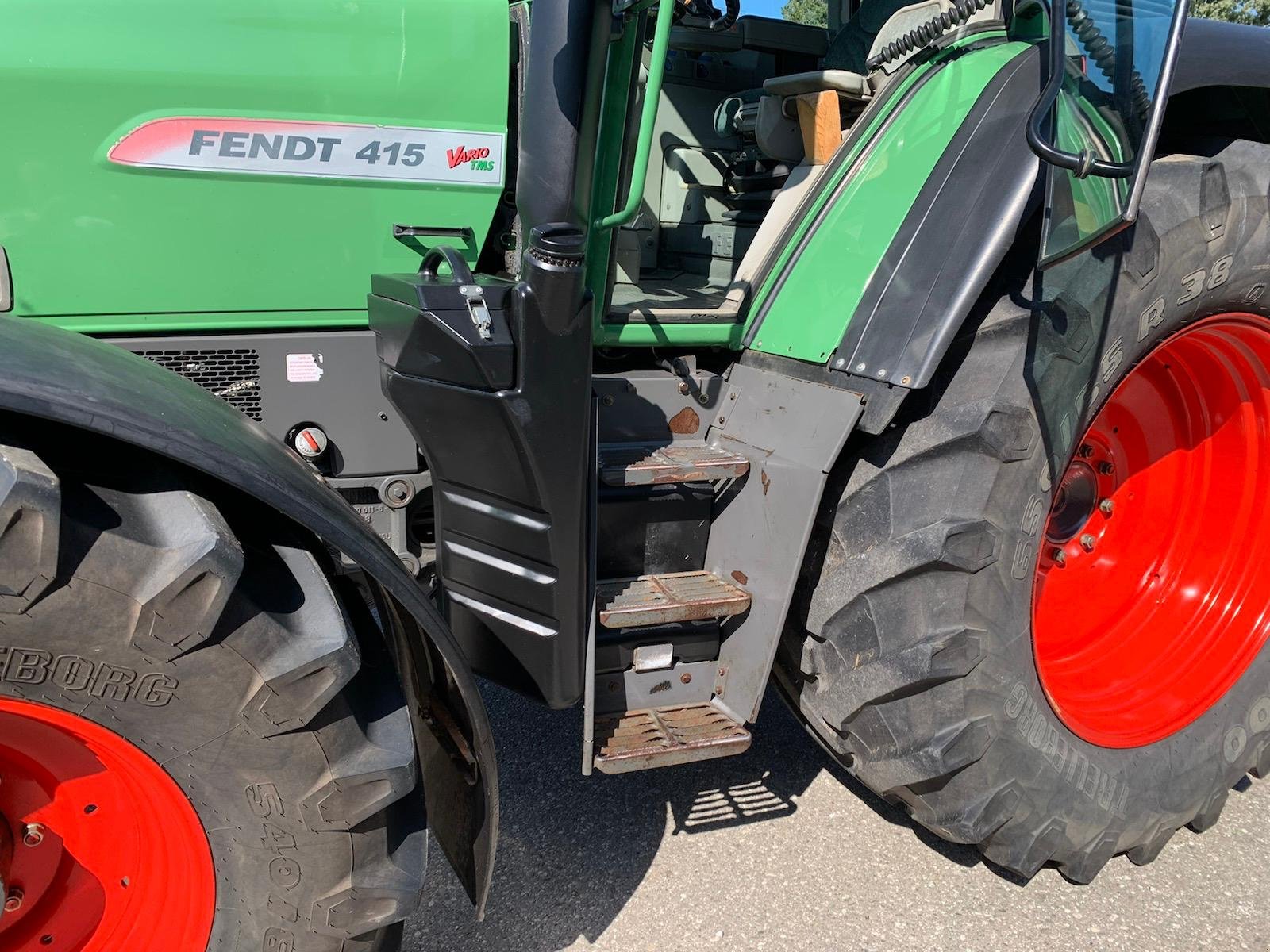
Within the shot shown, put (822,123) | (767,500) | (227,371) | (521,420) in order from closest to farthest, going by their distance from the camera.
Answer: (521,420) < (227,371) < (767,500) < (822,123)

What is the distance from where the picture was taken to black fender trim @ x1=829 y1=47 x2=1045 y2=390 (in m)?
1.76

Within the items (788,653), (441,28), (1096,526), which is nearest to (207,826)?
(788,653)

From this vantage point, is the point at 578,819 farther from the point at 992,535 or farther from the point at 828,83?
the point at 828,83

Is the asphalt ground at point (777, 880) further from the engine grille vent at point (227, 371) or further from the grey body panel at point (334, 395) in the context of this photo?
the engine grille vent at point (227, 371)

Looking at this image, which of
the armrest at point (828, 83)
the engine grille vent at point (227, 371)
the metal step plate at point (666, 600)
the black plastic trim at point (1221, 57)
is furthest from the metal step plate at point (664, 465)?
the black plastic trim at point (1221, 57)

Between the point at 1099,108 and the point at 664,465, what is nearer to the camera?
the point at 1099,108

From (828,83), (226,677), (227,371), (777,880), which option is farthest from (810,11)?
(226,677)

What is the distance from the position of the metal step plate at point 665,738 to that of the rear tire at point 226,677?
455 millimetres

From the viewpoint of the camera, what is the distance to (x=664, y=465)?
6.44ft

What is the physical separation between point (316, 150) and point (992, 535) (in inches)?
59.6

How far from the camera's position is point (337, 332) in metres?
1.95

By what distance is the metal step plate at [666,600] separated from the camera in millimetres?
1918

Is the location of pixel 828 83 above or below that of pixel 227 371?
above

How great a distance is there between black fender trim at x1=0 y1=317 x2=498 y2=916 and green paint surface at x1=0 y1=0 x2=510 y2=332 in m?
0.44
